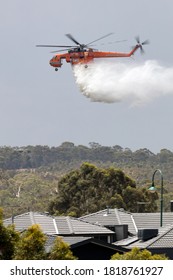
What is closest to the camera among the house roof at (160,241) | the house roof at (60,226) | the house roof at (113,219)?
the house roof at (160,241)

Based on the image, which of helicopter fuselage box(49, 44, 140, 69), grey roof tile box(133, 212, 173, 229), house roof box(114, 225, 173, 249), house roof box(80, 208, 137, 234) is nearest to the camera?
house roof box(114, 225, 173, 249)

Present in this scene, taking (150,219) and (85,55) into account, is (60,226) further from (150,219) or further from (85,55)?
(85,55)

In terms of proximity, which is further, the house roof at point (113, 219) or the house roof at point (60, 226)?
the house roof at point (113, 219)

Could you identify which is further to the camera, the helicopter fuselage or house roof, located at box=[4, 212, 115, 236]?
the helicopter fuselage

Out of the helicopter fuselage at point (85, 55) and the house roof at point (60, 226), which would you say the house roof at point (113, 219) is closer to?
the house roof at point (60, 226)

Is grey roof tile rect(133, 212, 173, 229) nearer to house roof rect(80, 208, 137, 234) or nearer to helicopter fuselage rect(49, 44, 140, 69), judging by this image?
house roof rect(80, 208, 137, 234)

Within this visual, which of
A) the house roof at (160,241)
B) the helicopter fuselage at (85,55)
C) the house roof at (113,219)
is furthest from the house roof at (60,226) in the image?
the helicopter fuselage at (85,55)

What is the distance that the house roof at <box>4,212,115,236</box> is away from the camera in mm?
65312

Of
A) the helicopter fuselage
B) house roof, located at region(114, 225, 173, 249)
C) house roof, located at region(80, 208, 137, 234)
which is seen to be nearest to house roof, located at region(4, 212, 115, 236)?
house roof, located at region(80, 208, 137, 234)

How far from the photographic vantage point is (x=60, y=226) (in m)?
66.5

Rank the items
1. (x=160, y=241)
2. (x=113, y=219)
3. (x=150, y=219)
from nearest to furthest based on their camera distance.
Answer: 1. (x=160, y=241)
2. (x=150, y=219)
3. (x=113, y=219)

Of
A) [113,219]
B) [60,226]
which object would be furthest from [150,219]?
[60,226]

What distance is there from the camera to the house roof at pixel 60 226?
6531 centimetres
